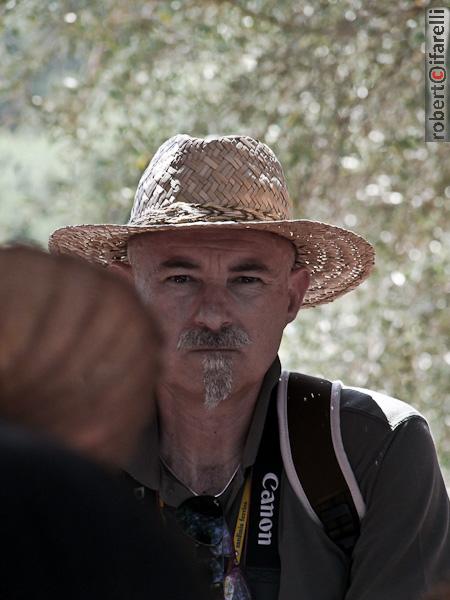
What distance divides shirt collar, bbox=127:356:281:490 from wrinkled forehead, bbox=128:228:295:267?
0.92ft

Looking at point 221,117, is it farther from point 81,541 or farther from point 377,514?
point 81,541

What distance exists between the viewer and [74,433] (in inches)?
52.5

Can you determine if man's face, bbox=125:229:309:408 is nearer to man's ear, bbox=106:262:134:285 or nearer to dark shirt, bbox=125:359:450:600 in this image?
man's ear, bbox=106:262:134:285

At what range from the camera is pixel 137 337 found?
1429 millimetres

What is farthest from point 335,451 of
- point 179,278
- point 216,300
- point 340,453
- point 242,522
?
point 179,278

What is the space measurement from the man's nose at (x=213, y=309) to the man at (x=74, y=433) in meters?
1.39

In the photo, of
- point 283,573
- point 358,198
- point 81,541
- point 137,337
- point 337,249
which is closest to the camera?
point 81,541

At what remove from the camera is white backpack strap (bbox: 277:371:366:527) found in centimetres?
270

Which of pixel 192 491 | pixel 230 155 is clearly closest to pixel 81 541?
pixel 192 491

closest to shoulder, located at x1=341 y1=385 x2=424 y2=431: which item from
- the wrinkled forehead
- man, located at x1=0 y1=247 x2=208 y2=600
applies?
the wrinkled forehead

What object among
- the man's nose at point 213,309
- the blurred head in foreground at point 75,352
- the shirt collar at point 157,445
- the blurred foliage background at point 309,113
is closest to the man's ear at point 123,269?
the man's nose at point 213,309

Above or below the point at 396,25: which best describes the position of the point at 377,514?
below

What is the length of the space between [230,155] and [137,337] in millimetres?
1692

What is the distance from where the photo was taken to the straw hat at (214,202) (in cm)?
300
